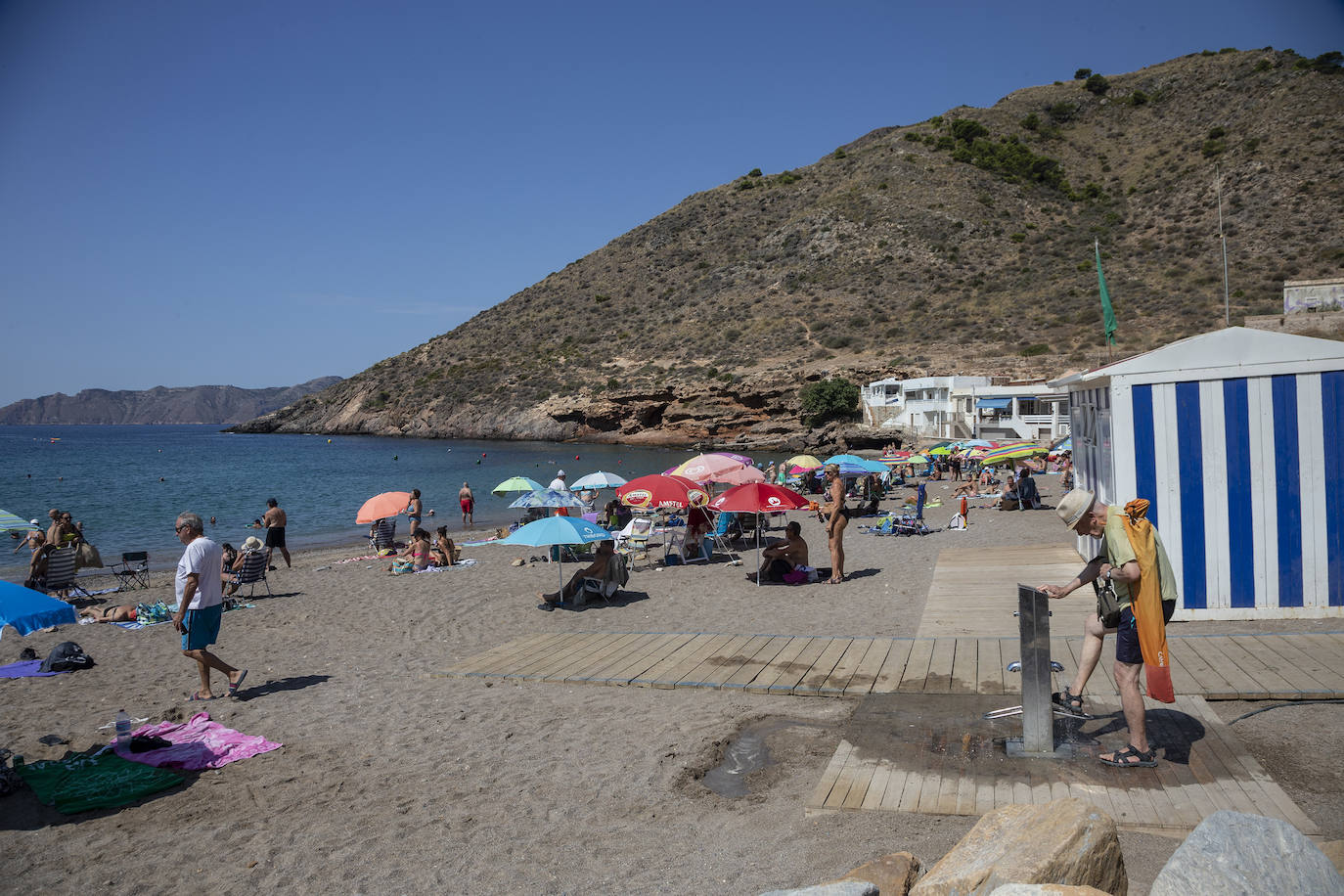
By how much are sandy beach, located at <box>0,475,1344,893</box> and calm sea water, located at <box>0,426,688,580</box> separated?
1387cm

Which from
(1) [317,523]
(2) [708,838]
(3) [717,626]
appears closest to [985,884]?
(2) [708,838]

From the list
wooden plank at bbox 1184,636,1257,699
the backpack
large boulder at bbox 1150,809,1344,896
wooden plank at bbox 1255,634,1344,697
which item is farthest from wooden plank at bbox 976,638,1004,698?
the backpack

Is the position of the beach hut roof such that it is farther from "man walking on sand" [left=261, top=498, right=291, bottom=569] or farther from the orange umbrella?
"man walking on sand" [left=261, top=498, right=291, bottom=569]

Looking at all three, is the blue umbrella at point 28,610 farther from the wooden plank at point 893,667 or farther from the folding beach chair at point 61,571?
the folding beach chair at point 61,571

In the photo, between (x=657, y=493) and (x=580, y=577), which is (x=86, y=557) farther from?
(x=657, y=493)

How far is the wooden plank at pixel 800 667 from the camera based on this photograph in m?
6.68

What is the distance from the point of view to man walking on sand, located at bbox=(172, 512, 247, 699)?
7059mm

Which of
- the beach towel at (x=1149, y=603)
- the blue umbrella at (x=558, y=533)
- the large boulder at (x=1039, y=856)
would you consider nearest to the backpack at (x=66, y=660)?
the blue umbrella at (x=558, y=533)

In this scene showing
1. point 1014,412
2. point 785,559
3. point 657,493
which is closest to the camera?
point 785,559

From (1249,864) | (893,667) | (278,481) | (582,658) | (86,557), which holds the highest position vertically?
Result: (1249,864)

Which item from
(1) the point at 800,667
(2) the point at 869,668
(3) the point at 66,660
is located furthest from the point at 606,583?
(3) the point at 66,660

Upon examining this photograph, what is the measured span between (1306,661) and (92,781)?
834 centimetres

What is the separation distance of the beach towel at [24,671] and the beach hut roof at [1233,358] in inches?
428

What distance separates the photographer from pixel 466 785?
212 inches
